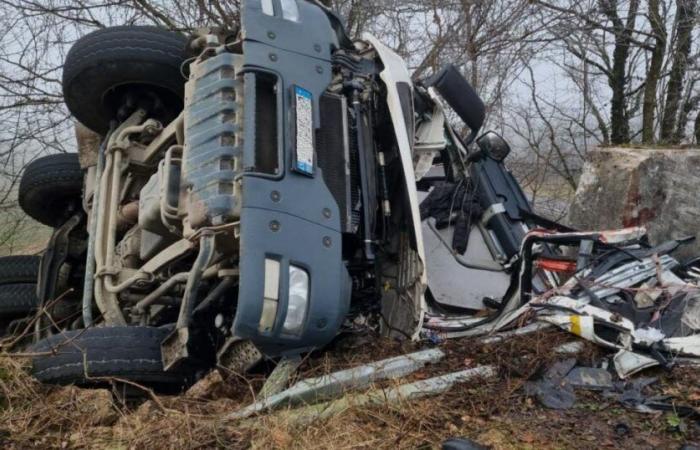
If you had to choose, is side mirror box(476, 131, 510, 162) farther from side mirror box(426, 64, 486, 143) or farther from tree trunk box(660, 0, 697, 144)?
tree trunk box(660, 0, 697, 144)

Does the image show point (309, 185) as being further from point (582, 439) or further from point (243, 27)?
point (582, 439)

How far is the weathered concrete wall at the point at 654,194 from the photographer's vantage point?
452cm

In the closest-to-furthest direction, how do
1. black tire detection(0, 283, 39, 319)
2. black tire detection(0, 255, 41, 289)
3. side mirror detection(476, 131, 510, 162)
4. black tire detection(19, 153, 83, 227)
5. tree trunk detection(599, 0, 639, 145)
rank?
black tire detection(0, 283, 39, 319) < black tire detection(0, 255, 41, 289) < black tire detection(19, 153, 83, 227) < side mirror detection(476, 131, 510, 162) < tree trunk detection(599, 0, 639, 145)

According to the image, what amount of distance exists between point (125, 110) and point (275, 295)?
2040 millimetres

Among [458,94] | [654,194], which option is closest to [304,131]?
[458,94]

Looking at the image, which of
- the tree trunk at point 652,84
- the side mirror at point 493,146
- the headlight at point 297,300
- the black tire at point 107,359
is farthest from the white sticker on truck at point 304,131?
the tree trunk at point 652,84

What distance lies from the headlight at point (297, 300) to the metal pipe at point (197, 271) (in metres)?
0.40

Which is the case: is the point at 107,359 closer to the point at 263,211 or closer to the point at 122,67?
the point at 263,211

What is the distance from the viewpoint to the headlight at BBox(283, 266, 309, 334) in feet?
8.25

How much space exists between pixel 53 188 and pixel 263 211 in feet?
8.34

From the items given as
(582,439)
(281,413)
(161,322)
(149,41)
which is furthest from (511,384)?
(149,41)

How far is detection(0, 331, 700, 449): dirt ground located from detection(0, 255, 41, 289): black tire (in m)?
1.57

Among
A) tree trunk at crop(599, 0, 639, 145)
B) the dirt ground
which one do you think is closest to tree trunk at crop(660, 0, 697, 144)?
tree trunk at crop(599, 0, 639, 145)

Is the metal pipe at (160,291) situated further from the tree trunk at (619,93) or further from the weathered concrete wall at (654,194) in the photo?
Answer: the tree trunk at (619,93)
